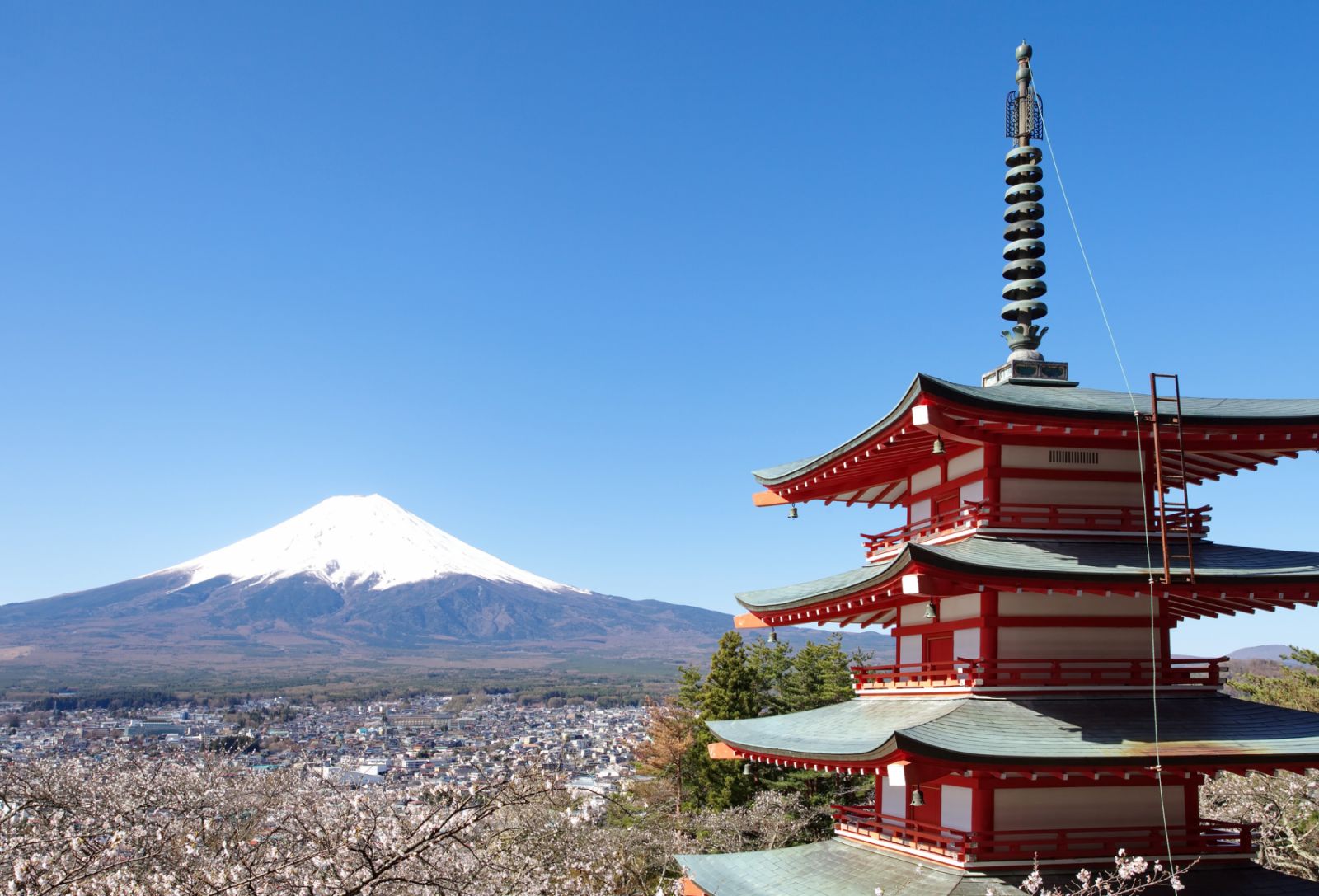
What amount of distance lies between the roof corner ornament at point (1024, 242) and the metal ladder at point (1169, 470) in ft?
6.63

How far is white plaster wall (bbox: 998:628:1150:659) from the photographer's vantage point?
497 inches

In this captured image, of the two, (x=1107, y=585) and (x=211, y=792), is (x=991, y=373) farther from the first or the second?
(x=211, y=792)

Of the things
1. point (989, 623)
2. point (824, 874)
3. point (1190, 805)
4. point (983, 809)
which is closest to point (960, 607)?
point (989, 623)

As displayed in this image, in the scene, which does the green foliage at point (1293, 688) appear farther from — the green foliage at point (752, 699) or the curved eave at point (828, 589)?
the curved eave at point (828, 589)

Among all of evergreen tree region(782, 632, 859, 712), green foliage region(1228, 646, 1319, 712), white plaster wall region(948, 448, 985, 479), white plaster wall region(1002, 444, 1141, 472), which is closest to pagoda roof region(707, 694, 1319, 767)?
white plaster wall region(1002, 444, 1141, 472)

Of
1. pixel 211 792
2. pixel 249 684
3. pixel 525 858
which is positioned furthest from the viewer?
pixel 249 684

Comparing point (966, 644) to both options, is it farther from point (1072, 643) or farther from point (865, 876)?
point (865, 876)

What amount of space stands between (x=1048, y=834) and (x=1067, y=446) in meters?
4.54

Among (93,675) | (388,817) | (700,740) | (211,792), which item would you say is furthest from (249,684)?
(388,817)

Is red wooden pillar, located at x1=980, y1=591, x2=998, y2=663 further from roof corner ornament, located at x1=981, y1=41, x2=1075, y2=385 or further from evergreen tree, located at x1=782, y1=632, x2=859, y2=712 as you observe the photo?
evergreen tree, located at x1=782, y1=632, x2=859, y2=712

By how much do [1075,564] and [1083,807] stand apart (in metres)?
2.77

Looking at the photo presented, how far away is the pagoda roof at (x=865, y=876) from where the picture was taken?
1150 centimetres

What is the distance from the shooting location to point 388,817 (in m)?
13.8

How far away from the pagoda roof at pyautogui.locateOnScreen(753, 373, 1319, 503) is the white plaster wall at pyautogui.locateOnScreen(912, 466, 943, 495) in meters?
0.41
